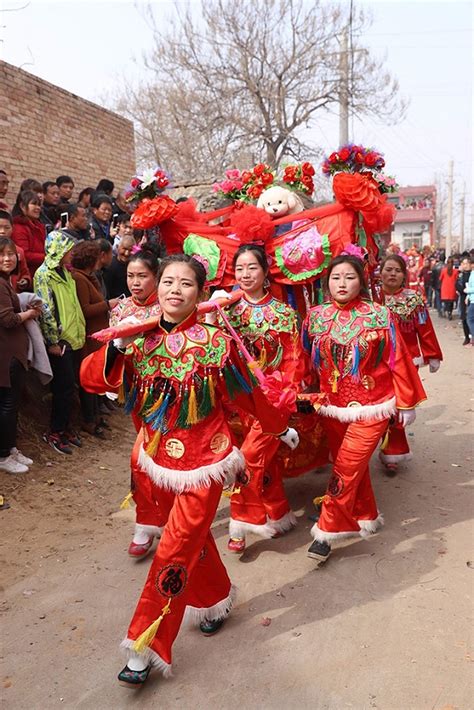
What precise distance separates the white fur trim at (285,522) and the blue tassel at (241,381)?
1411 mm

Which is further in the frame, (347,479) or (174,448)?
(347,479)

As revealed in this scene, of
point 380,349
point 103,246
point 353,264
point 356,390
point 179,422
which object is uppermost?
point 103,246

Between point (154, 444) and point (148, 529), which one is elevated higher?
point (154, 444)

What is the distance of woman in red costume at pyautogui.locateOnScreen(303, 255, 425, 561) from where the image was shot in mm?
3529

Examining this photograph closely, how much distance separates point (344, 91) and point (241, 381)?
17.4 meters

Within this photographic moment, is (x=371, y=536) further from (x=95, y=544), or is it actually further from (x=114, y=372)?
(x=114, y=372)

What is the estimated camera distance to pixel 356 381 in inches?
144

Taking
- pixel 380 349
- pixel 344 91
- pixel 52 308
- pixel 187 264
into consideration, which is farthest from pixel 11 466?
pixel 344 91

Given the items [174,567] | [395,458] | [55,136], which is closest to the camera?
[174,567]

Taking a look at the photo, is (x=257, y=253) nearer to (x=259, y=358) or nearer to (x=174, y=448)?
(x=259, y=358)

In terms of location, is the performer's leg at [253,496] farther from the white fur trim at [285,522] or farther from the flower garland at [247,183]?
the flower garland at [247,183]

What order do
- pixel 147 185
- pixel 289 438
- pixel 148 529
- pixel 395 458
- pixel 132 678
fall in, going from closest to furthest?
pixel 132 678, pixel 289 438, pixel 148 529, pixel 147 185, pixel 395 458

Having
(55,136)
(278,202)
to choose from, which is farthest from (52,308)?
(55,136)

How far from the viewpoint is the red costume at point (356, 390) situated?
3.50 meters
